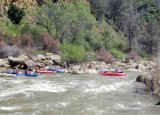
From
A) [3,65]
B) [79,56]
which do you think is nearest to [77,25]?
[79,56]

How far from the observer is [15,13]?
40.8 m

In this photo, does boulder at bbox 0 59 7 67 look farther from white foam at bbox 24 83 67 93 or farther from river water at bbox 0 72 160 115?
white foam at bbox 24 83 67 93

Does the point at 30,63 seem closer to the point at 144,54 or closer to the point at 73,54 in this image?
the point at 73,54

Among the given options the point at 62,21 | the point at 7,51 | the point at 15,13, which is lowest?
the point at 7,51

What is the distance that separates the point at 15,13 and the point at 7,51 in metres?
9.00

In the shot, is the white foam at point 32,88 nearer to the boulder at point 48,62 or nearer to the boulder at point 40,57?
the boulder at point 48,62

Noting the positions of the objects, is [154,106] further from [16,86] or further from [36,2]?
[36,2]

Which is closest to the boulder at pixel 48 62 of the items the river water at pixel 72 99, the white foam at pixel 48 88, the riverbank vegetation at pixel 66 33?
the riverbank vegetation at pixel 66 33

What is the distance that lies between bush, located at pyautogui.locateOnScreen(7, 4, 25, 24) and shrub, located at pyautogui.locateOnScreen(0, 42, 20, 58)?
26.3 feet

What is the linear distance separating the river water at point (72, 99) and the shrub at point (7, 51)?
395 inches

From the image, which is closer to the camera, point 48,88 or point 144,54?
point 48,88

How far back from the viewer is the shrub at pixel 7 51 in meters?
33.1

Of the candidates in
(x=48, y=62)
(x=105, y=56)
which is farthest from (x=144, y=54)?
(x=48, y=62)

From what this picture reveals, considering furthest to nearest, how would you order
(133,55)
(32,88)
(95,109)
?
(133,55) < (32,88) < (95,109)
